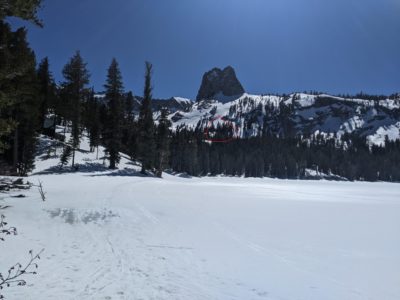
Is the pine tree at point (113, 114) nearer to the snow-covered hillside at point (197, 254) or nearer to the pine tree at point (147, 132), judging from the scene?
the pine tree at point (147, 132)

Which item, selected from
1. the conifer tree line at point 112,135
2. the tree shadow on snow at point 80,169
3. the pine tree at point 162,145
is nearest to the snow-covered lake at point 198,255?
the conifer tree line at point 112,135

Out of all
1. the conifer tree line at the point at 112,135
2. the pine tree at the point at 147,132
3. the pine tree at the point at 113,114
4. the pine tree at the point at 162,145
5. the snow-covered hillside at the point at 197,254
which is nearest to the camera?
the snow-covered hillside at the point at 197,254

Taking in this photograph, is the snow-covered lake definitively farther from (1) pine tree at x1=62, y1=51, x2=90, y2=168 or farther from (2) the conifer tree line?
(1) pine tree at x1=62, y1=51, x2=90, y2=168

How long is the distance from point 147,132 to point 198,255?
4624 centimetres

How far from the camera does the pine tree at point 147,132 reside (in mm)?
51600

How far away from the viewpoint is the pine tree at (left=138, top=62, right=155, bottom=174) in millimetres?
51600

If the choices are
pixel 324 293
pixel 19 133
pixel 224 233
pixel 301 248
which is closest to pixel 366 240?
pixel 301 248

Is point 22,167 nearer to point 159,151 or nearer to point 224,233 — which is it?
point 159,151

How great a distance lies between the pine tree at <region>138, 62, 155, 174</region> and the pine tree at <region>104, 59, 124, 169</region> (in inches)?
142

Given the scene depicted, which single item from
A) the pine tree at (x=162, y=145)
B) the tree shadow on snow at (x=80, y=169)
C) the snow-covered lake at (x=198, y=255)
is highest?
the pine tree at (x=162, y=145)

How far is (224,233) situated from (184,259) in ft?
11.7

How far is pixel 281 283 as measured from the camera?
7172 mm

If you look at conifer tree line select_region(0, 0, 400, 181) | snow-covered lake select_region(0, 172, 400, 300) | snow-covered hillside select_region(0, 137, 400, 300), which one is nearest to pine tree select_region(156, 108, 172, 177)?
conifer tree line select_region(0, 0, 400, 181)

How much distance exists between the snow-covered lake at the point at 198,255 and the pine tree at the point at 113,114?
32.6 metres
